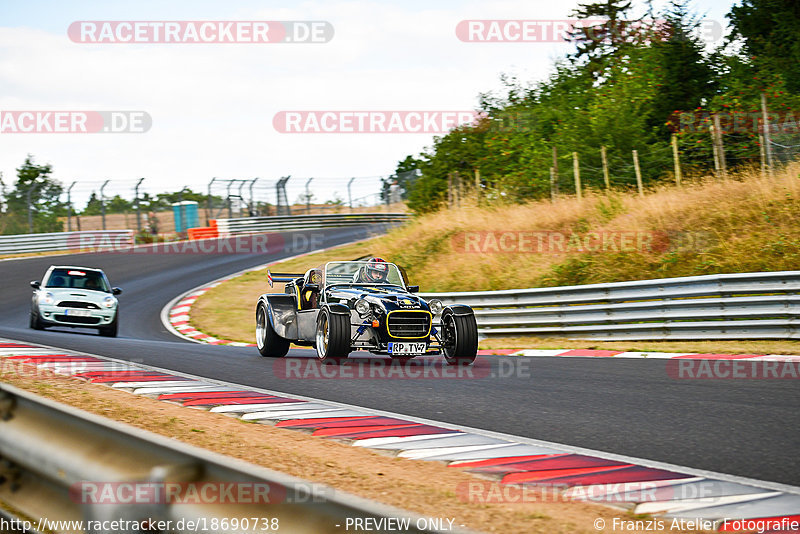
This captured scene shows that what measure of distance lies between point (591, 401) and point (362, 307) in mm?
3685

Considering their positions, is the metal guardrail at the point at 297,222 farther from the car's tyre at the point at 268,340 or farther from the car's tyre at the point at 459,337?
the car's tyre at the point at 459,337

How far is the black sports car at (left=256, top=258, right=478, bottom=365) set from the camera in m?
9.92

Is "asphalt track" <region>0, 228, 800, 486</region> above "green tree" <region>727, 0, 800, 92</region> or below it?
below

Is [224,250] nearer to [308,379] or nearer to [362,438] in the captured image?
[308,379]

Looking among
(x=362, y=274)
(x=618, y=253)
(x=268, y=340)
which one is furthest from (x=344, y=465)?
(x=618, y=253)

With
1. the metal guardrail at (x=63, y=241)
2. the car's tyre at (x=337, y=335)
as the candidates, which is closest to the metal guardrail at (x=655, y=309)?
the car's tyre at (x=337, y=335)

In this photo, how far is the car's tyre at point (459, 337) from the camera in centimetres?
1000

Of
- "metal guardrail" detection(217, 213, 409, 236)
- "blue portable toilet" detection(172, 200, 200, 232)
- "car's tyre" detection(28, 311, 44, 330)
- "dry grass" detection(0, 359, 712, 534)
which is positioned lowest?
"dry grass" detection(0, 359, 712, 534)

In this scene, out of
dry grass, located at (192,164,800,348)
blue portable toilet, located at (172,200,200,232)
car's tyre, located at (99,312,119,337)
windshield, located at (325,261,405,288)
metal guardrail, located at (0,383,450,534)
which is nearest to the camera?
metal guardrail, located at (0,383,450,534)

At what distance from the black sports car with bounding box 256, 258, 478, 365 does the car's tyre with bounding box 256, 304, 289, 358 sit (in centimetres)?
10

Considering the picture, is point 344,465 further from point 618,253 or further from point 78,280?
point 78,280

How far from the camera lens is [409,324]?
32.9 feet

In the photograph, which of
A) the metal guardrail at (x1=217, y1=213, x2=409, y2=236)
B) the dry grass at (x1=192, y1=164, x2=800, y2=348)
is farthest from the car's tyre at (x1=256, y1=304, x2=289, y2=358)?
the metal guardrail at (x1=217, y1=213, x2=409, y2=236)

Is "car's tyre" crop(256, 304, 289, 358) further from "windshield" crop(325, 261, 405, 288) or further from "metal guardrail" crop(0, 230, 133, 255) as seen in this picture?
"metal guardrail" crop(0, 230, 133, 255)
